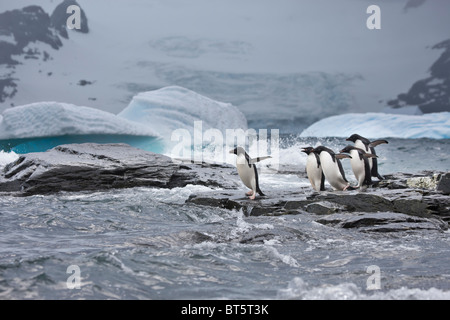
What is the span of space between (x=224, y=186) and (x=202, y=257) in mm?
3859

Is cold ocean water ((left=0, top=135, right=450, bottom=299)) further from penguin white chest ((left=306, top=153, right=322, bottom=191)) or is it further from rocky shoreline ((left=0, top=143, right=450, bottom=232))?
penguin white chest ((left=306, top=153, right=322, bottom=191))

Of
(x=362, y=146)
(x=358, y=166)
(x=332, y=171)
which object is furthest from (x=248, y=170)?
(x=362, y=146)

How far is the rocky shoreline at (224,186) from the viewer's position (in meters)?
4.08

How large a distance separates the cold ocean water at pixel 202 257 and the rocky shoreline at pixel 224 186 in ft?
0.62

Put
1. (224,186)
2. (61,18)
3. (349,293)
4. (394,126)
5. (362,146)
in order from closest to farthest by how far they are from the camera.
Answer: (349,293), (362,146), (224,186), (394,126), (61,18)

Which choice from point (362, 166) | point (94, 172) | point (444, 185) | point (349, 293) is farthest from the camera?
point (94, 172)

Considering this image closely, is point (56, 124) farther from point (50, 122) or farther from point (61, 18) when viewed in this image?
point (61, 18)

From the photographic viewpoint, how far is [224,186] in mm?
6754

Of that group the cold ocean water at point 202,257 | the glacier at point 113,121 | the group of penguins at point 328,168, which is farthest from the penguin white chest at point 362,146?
the glacier at point 113,121

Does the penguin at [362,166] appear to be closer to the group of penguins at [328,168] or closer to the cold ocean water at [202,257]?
the group of penguins at [328,168]

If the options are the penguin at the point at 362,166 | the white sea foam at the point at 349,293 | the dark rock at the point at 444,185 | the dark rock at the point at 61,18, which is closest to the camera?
the white sea foam at the point at 349,293

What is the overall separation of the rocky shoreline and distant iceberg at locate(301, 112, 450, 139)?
11.5 m

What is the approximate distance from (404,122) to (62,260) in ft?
57.2
